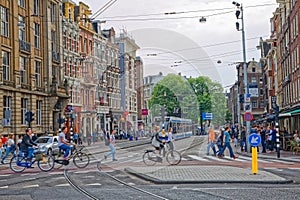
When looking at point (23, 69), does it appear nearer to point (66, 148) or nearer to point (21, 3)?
point (21, 3)

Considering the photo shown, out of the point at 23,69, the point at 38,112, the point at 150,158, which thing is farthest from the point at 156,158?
the point at 38,112

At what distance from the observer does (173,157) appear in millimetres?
23375

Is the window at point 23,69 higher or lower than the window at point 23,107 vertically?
higher

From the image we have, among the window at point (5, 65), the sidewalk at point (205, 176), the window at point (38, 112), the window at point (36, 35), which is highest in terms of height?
the window at point (36, 35)

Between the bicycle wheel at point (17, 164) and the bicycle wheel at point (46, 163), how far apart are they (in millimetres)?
765

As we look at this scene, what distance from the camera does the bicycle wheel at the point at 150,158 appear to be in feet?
75.3

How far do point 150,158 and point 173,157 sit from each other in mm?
1166

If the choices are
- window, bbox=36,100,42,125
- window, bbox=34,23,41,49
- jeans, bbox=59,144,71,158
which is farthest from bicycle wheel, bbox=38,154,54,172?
window, bbox=34,23,41,49

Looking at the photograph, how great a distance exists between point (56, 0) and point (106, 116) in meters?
16.9

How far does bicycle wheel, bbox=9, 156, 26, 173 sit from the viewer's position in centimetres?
2221

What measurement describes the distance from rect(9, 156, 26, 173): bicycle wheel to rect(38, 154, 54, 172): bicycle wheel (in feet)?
2.51

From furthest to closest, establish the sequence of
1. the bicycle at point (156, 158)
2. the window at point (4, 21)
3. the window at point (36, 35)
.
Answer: the window at point (36, 35), the window at point (4, 21), the bicycle at point (156, 158)

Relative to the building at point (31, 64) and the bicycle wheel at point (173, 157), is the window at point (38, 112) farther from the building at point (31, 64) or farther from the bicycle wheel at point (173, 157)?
the bicycle wheel at point (173, 157)

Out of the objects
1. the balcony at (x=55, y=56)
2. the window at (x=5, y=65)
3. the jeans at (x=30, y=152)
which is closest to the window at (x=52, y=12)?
the balcony at (x=55, y=56)
